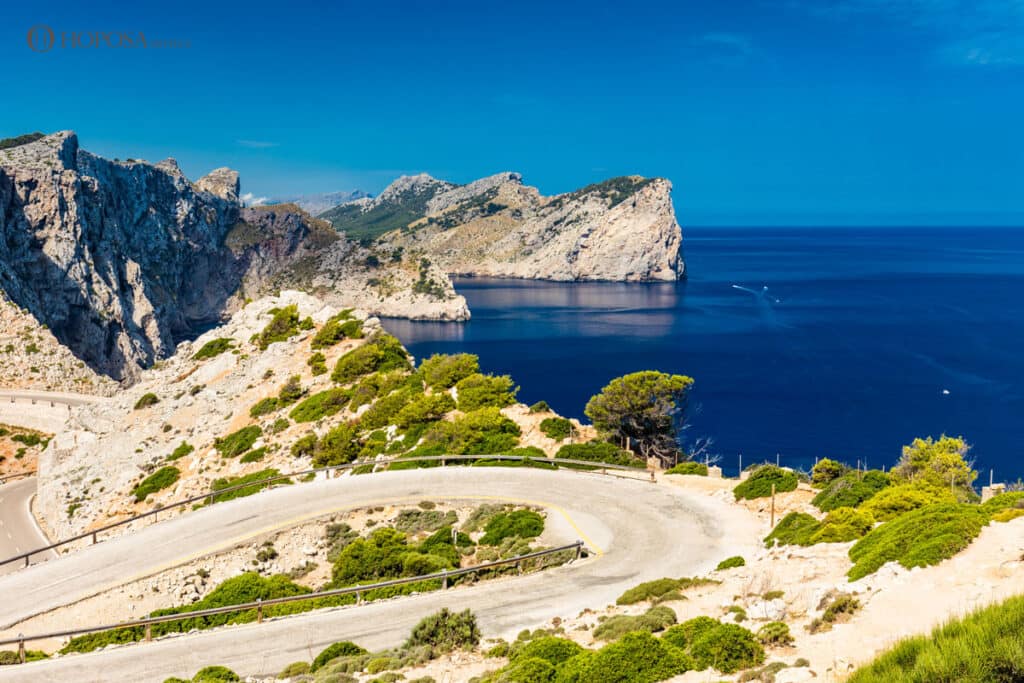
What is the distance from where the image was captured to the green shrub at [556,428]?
38253 millimetres

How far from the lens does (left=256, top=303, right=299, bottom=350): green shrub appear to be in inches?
2271

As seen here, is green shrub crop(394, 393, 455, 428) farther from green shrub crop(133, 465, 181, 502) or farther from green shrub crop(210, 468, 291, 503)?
green shrub crop(133, 465, 181, 502)

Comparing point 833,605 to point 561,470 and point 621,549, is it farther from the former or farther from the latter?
point 561,470

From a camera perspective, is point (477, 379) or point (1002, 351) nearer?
point (477, 379)

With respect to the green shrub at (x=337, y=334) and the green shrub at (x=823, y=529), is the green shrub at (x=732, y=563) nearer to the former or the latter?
the green shrub at (x=823, y=529)

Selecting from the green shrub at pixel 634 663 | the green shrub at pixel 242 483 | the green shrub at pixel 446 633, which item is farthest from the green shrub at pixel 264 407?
the green shrub at pixel 634 663

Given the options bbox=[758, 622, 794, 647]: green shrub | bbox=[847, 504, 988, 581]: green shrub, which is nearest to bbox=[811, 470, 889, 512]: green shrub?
bbox=[847, 504, 988, 581]: green shrub

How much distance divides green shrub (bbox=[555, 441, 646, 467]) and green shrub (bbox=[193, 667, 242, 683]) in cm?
2070

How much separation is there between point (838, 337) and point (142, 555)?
124m

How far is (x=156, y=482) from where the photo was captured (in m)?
40.4

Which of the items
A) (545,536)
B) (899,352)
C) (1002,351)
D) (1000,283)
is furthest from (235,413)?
(1000,283)

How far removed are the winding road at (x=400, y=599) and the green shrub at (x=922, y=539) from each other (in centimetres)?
565

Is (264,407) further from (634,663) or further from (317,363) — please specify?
(634,663)

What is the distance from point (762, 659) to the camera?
41.1 ft
